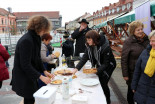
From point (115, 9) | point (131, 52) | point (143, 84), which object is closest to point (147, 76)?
point (143, 84)

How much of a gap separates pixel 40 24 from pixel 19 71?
652 millimetres

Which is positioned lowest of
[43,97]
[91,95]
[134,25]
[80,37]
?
[91,95]

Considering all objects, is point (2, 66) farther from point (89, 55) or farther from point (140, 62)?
point (140, 62)

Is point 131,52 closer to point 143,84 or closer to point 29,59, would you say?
point 143,84

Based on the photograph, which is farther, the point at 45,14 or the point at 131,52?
the point at 45,14

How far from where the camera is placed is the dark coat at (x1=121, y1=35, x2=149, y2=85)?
2.43 metres

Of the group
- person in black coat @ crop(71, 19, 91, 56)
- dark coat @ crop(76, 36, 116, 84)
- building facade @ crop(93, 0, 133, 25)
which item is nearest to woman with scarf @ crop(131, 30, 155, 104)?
dark coat @ crop(76, 36, 116, 84)

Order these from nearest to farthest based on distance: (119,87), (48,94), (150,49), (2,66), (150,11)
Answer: (48,94)
(150,49)
(150,11)
(2,66)
(119,87)

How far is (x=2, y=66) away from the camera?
3145 millimetres

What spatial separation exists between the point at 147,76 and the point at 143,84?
0.40 ft

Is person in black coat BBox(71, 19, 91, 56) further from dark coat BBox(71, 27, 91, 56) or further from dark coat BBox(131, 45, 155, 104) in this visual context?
dark coat BBox(131, 45, 155, 104)

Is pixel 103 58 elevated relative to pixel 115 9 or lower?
lower

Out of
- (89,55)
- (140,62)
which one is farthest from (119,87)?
(140,62)

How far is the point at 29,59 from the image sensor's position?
176 cm
